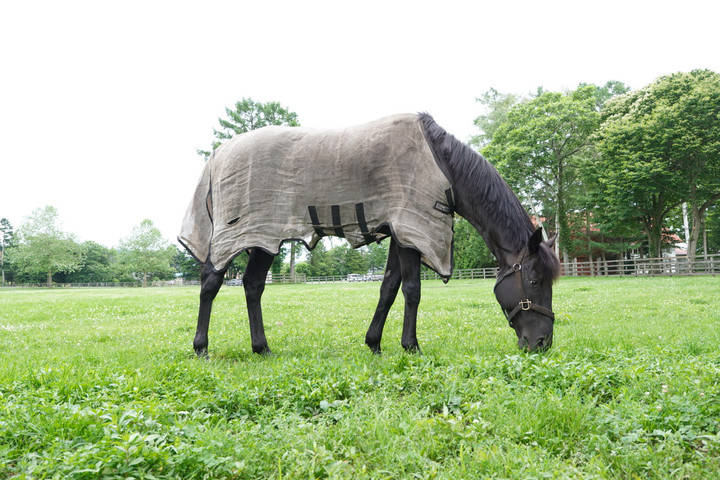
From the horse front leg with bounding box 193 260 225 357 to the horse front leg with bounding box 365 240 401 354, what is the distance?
78.3 inches

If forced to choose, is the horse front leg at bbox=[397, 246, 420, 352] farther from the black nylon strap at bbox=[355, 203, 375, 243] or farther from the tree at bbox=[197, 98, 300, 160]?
the tree at bbox=[197, 98, 300, 160]

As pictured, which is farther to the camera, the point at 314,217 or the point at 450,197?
the point at 314,217

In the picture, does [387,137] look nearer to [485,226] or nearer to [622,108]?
[485,226]

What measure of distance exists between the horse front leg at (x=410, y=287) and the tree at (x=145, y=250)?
8324 centimetres

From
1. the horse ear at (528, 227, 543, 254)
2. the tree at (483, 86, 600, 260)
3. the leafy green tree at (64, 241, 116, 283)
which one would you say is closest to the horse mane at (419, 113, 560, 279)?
the horse ear at (528, 227, 543, 254)

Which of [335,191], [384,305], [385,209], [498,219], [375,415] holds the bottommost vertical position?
[375,415]

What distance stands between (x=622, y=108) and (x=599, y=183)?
19.7 feet

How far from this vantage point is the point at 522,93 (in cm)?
4228

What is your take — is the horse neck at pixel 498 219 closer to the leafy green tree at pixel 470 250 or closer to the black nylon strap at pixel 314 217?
the black nylon strap at pixel 314 217

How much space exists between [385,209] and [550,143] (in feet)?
117

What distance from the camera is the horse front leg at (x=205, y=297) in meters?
5.25

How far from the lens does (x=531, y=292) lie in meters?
4.62

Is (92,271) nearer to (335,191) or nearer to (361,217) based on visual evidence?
(335,191)

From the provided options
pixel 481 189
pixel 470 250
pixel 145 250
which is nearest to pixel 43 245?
pixel 145 250
